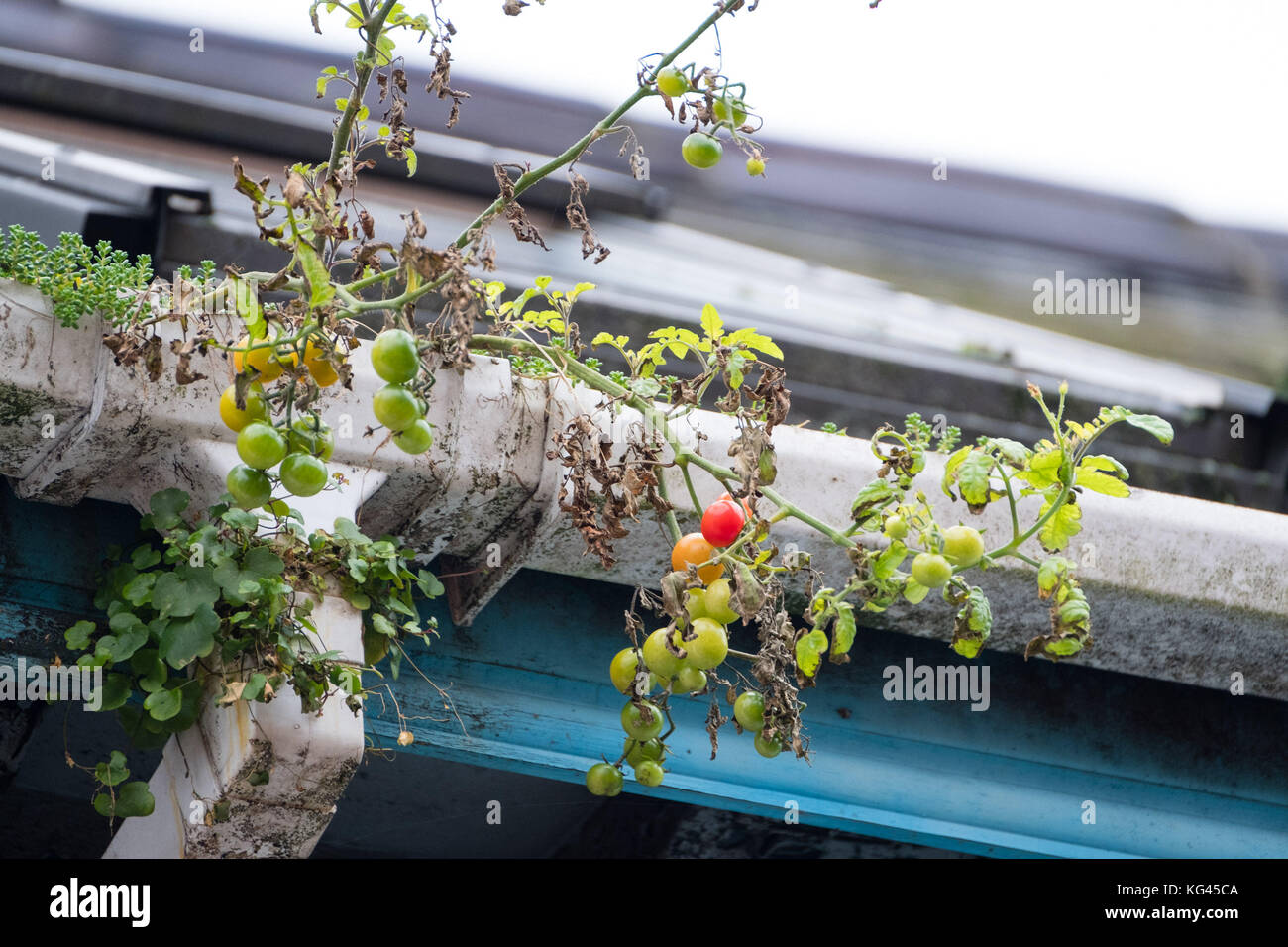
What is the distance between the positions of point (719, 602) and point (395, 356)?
1.38 ft

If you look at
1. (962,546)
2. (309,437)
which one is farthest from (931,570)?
(309,437)

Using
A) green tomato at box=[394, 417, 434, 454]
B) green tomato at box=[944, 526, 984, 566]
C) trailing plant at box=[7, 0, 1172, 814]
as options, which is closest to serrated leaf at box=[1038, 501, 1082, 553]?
trailing plant at box=[7, 0, 1172, 814]

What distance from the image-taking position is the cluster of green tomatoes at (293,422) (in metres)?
1.01

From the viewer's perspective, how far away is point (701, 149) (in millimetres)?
1167

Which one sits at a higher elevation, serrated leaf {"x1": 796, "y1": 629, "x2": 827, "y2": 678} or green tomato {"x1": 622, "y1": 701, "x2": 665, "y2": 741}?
serrated leaf {"x1": 796, "y1": 629, "x2": 827, "y2": 678}

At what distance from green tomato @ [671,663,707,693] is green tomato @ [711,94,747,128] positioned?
0.61m

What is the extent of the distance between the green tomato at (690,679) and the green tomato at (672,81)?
64 centimetres

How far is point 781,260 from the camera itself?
3.15 meters

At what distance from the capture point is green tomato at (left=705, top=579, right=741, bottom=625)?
3.66ft

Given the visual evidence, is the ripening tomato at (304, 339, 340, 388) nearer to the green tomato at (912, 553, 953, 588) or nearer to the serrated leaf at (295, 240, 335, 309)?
the serrated leaf at (295, 240, 335, 309)

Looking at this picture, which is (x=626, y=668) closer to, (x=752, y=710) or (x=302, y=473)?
(x=752, y=710)

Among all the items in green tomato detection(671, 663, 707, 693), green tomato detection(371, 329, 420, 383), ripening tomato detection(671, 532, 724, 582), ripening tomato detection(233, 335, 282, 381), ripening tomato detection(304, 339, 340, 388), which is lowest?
green tomato detection(671, 663, 707, 693)
